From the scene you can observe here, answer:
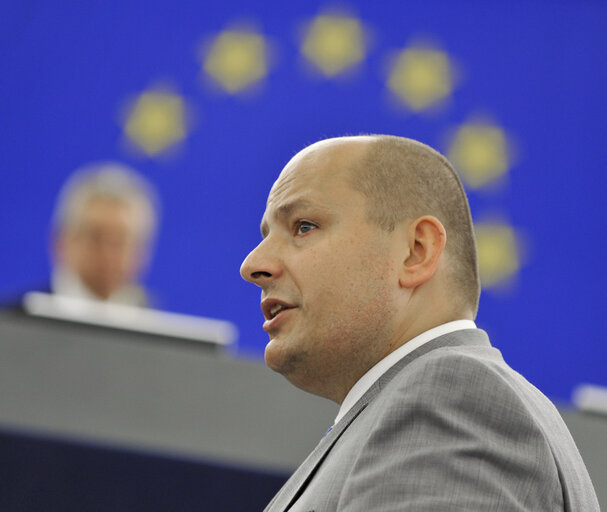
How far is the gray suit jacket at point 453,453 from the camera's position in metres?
1.17

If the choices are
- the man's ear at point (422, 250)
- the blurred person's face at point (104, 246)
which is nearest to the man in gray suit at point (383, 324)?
the man's ear at point (422, 250)

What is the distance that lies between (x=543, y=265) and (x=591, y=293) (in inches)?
10.2

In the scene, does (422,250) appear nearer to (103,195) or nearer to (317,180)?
(317,180)

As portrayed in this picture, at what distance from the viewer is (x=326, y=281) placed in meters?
1.60

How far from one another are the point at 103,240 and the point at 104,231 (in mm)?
47

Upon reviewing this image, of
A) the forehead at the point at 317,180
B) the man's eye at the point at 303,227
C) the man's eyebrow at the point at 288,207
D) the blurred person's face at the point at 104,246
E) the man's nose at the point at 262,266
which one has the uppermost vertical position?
the blurred person's face at the point at 104,246

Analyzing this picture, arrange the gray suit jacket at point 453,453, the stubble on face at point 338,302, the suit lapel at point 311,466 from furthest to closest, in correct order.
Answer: the stubble on face at point 338,302
the suit lapel at point 311,466
the gray suit jacket at point 453,453

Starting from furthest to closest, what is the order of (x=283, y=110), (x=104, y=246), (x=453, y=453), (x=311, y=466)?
(x=283, y=110)
(x=104, y=246)
(x=311, y=466)
(x=453, y=453)

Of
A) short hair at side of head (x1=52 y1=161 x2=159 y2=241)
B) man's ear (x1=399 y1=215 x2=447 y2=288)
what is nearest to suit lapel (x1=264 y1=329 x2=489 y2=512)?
man's ear (x1=399 y1=215 x2=447 y2=288)

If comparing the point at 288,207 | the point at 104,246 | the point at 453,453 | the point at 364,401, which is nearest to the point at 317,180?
the point at 288,207

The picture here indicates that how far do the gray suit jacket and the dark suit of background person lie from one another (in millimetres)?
2281

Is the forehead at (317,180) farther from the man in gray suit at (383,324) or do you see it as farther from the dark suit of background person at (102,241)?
the dark suit of background person at (102,241)

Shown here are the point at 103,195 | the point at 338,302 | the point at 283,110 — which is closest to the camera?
the point at 338,302

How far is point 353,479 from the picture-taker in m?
1.25
